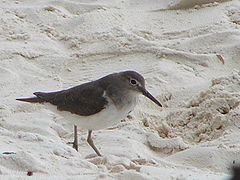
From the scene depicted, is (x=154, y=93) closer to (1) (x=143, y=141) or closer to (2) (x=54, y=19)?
(1) (x=143, y=141)

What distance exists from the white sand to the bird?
228 millimetres

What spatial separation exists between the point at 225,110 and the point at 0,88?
2.17 metres

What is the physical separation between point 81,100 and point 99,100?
18 centimetres

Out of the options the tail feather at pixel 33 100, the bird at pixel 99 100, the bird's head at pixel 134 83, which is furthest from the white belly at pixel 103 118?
the tail feather at pixel 33 100

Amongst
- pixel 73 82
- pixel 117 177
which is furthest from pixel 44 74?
pixel 117 177

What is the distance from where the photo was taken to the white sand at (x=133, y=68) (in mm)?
5434

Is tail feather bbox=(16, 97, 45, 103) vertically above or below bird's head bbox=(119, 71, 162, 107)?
below

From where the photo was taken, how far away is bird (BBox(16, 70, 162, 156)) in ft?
20.2

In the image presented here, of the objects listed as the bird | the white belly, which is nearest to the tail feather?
the bird

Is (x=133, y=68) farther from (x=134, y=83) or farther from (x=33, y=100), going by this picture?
(x=33, y=100)

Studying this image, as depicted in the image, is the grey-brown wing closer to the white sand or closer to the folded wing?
the folded wing

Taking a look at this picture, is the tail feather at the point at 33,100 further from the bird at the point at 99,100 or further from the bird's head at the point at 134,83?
the bird's head at the point at 134,83

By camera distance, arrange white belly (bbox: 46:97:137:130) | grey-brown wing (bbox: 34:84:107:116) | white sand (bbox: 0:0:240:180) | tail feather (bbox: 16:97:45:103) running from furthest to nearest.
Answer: tail feather (bbox: 16:97:45:103), grey-brown wing (bbox: 34:84:107:116), white belly (bbox: 46:97:137:130), white sand (bbox: 0:0:240:180)

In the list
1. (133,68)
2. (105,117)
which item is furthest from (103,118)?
(133,68)
